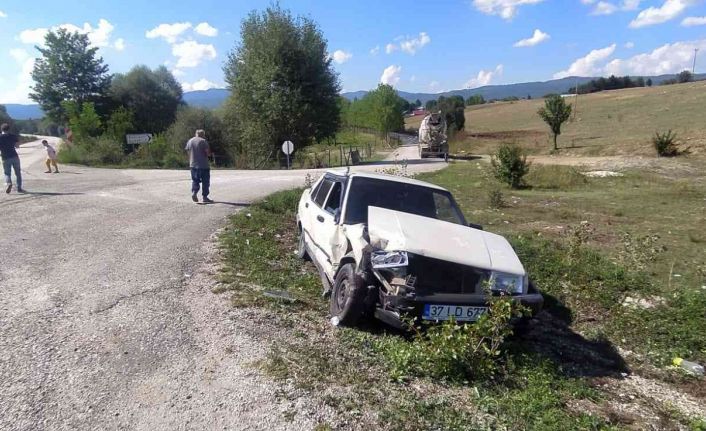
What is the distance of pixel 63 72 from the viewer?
4697 cm

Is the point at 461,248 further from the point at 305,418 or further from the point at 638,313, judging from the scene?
the point at 638,313

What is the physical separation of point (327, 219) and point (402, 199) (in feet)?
3.20

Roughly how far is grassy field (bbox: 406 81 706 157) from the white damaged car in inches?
1062

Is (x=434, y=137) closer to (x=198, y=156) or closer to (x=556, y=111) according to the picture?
(x=556, y=111)

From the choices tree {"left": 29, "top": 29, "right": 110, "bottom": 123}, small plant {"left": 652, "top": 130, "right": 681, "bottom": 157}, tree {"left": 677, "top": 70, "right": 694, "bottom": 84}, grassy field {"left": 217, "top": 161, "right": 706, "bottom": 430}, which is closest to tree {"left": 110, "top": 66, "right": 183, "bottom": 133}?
tree {"left": 29, "top": 29, "right": 110, "bottom": 123}

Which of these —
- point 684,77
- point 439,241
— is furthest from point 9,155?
point 684,77

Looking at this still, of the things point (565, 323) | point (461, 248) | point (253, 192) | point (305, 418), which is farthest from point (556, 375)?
point (253, 192)

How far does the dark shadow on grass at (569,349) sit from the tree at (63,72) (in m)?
50.2

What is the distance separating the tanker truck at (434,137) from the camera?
1357 inches

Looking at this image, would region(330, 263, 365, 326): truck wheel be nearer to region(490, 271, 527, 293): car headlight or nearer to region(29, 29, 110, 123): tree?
region(490, 271, 527, 293): car headlight

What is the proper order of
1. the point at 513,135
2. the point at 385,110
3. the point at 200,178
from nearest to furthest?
the point at 200,178 < the point at 513,135 < the point at 385,110

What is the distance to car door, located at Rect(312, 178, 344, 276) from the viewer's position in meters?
5.69

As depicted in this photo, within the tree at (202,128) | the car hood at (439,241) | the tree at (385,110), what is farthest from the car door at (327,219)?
the tree at (385,110)

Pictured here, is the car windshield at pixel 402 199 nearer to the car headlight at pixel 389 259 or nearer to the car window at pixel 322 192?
the car window at pixel 322 192
